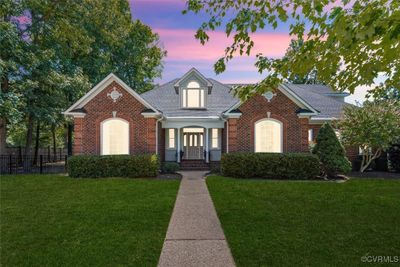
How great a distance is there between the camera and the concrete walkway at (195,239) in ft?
16.1

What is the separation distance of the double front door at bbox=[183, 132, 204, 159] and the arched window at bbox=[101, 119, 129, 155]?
605 centimetres

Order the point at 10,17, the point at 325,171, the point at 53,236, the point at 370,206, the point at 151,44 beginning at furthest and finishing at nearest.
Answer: the point at 151,44, the point at 10,17, the point at 325,171, the point at 370,206, the point at 53,236

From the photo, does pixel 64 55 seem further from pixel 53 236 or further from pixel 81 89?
pixel 53 236

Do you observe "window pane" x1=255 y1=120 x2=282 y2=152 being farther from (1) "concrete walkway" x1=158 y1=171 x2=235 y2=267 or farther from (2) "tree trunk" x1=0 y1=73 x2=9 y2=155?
(2) "tree trunk" x1=0 y1=73 x2=9 y2=155

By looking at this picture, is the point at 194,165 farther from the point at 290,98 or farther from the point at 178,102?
the point at 290,98

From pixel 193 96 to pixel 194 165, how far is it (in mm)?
5443

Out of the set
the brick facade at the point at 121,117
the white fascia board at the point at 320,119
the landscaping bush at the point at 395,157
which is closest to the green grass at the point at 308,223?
the brick facade at the point at 121,117

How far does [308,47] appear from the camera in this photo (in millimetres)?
5066

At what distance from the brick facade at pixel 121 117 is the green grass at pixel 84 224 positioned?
574 cm

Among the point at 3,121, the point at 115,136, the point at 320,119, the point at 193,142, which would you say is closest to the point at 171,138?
the point at 193,142

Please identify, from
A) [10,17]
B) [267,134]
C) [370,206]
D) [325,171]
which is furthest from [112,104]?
[370,206]

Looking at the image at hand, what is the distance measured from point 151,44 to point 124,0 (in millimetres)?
6133

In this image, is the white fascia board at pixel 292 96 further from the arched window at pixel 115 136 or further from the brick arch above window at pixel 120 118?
the arched window at pixel 115 136

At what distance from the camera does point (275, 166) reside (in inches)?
606
